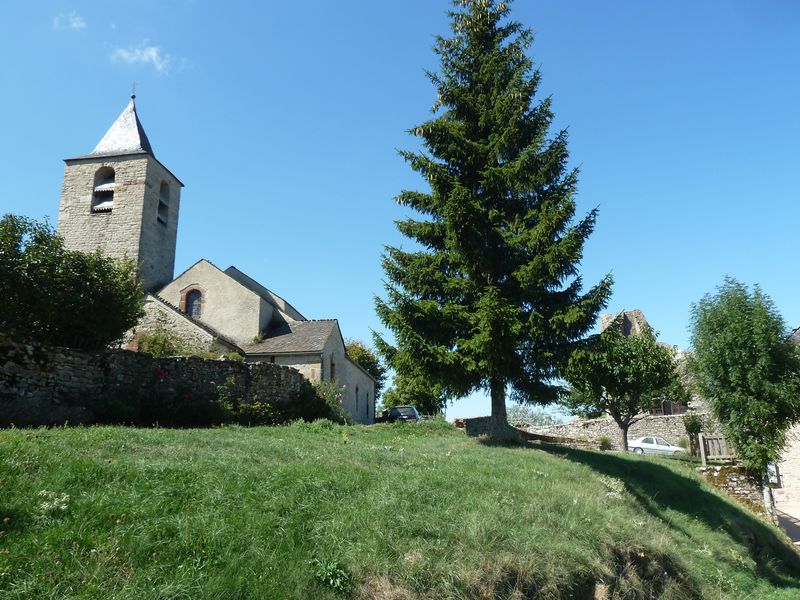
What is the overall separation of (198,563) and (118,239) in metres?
27.9

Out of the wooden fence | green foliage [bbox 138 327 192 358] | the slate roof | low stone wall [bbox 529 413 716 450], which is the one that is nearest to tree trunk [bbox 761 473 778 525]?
the wooden fence

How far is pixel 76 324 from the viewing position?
45.9ft

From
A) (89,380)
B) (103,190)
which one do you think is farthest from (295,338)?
(103,190)

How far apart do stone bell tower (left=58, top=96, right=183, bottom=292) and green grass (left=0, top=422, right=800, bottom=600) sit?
2177cm

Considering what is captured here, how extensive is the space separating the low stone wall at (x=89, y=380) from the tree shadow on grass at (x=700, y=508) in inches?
350

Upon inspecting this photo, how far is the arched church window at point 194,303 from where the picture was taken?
2738cm

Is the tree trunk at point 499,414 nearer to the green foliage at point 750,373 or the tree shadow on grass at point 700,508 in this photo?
the tree shadow on grass at point 700,508

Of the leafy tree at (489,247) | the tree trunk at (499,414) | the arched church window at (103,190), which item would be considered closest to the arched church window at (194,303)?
the arched church window at (103,190)

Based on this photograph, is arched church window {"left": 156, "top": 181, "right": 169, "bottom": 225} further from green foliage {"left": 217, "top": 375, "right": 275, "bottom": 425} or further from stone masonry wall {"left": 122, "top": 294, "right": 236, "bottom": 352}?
green foliage {"left": 217, "top": 375, "right": 275, "bottom": 425}

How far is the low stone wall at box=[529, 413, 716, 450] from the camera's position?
31.8 meters

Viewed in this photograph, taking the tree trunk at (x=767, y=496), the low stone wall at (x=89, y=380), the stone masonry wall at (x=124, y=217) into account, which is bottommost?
the tree trunk at (x=767, y=496)

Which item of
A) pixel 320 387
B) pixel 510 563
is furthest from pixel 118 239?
pixel 510 563

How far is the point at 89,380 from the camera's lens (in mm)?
12539

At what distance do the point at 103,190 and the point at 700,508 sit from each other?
1218 inches
